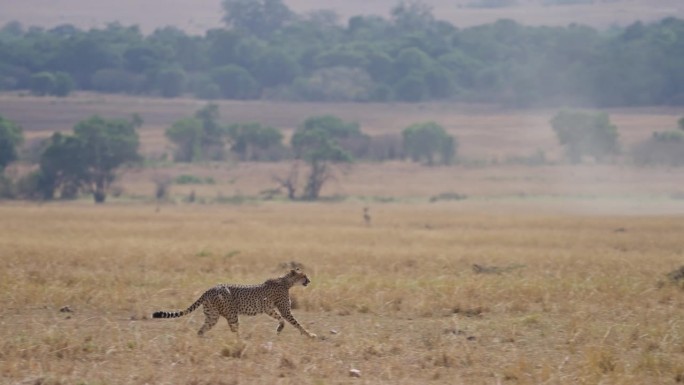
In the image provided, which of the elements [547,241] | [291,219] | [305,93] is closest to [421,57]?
[305,93]

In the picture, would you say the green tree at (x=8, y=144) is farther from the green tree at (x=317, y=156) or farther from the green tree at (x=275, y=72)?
the green tree at (x=275, y=72)

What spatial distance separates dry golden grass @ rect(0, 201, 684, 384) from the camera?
439 inches

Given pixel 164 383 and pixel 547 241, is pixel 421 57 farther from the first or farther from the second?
pixel 164 383

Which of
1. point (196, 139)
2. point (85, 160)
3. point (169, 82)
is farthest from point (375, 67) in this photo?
point (85, 160)

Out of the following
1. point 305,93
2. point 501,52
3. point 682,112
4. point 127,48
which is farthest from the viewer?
point 501,52

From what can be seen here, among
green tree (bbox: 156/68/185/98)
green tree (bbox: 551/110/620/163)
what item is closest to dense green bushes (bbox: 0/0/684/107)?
green tree (bbox: 156/68/185/98)

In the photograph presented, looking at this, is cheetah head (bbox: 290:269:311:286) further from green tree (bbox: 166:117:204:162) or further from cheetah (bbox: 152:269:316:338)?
green tree (bbox: 166:117:204:162)

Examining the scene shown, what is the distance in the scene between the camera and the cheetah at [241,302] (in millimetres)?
12109

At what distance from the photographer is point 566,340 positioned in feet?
41.6

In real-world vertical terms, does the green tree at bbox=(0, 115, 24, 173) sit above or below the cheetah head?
below

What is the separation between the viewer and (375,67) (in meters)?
98.9

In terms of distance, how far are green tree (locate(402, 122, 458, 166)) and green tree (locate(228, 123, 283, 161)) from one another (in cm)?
675

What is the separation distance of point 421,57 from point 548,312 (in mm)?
85830

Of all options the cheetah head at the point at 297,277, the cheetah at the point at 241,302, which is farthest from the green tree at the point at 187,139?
the cheetah at the point at 241,302
